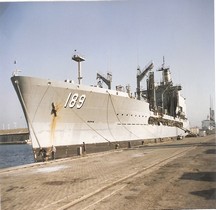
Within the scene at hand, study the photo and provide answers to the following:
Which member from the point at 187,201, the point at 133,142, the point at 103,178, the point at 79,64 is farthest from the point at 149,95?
the point at 187,201

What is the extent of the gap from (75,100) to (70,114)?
1.11 metres

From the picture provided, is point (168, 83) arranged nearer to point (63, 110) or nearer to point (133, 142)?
point (133, 142)

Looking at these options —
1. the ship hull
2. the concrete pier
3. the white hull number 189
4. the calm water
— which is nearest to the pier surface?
the ship hull

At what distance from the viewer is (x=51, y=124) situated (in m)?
19.3

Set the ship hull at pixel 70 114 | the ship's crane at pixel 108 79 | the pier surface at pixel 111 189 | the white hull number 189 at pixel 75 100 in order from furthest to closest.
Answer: the ship's crane at pixel 108 79, the white hull number 189 at pixel 75 100, the ship hull at pixel 70 114, the pier surface at pixel 111 189

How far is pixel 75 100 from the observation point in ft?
67.8

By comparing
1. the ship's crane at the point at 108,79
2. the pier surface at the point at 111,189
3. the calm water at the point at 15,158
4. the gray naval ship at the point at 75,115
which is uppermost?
the ship's crane at the point at 108,79

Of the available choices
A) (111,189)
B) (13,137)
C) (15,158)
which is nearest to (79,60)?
(111,189)

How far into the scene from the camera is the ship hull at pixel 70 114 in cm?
1839

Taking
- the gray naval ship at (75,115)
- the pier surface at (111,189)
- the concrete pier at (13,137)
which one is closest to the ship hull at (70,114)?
the gray naval ship at (75,115)

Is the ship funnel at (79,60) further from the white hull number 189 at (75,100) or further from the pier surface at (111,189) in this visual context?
the pier surface at (111,189)

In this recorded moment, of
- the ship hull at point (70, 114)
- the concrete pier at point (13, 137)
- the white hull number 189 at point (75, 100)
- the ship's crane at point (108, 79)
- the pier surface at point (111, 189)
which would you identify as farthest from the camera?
the concrete pier at point (13, 137)

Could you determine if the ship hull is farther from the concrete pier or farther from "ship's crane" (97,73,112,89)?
the concrete pier

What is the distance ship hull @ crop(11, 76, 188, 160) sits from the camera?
60.3 ft
